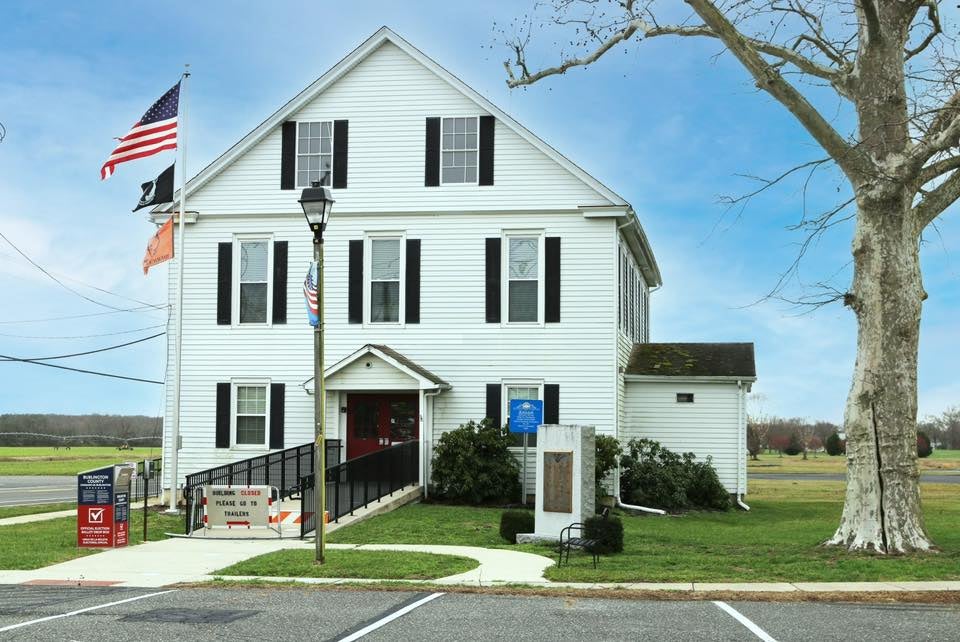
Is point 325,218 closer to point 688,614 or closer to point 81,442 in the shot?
point 688,614

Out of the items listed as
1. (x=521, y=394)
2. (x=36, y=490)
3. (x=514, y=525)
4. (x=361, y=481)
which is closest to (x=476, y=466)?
(x=521, y=394)

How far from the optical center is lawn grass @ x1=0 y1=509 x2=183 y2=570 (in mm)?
15831

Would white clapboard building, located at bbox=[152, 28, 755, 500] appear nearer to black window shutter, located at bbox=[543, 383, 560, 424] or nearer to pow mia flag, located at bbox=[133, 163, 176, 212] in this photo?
black window shutter, located at bbox=[543, 383, 560, 424]

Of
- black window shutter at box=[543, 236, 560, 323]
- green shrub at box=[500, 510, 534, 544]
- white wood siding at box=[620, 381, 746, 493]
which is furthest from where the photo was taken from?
white wood siding at box=[620, 381, 746, 493]

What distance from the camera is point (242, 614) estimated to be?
10.8 m

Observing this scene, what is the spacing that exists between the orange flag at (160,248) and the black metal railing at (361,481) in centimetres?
607

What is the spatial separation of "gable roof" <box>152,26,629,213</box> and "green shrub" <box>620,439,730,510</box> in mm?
6549

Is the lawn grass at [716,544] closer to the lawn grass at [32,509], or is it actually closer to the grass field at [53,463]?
the lawn grass at [32,509]

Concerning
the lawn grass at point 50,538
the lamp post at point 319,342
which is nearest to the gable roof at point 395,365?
the lawn grass at point 50,538

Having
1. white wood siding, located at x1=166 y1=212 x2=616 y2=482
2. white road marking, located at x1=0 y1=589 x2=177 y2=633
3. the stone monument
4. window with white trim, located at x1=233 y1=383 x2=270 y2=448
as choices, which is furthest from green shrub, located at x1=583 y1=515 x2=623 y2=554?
window with white trim, located at x1=233 y1=383 x2=270 y2=448

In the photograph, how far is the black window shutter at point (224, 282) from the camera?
87.1 ft

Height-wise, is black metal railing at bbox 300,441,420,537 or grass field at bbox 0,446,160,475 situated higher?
black metal railing at bbox 300,441,420,537

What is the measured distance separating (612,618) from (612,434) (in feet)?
48.0

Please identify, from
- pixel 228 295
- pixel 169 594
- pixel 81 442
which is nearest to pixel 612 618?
pixel 169 594
